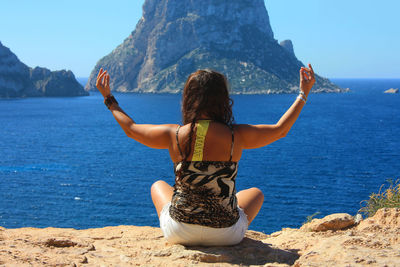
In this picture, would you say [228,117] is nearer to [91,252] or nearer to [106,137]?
[91,252]

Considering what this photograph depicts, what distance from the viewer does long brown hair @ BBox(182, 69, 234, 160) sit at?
3.56 m

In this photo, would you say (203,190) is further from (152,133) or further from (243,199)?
(243,199)

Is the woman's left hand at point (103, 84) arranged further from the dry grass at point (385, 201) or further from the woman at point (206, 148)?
the dry grass at point (385, 201)

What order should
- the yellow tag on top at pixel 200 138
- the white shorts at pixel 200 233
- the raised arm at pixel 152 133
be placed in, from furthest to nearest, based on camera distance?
the white shorts at pixel 200 233, the raised arm at pixel 152 133, the yellow tag on top at pixel 200 138

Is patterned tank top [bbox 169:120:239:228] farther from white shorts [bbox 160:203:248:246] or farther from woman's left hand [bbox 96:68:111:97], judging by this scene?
woman's left hand [bbox 96:68:111:97]

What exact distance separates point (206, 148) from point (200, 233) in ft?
2.76

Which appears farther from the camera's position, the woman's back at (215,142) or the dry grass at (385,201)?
the dry grass at (385,201)

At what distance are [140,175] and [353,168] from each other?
22.5 metres

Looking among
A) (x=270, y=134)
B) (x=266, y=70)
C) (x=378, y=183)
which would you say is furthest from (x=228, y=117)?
(x=266, y=70)

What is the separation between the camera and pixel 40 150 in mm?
54000

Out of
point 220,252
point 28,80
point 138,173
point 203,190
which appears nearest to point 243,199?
point 220,252

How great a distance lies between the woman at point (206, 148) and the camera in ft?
11.7

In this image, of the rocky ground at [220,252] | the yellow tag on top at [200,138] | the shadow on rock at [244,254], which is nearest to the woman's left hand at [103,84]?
the yellow tag on top at [200,138]

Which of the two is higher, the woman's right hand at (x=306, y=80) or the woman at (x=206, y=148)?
the woman's right hand at (x=306, y=80)
